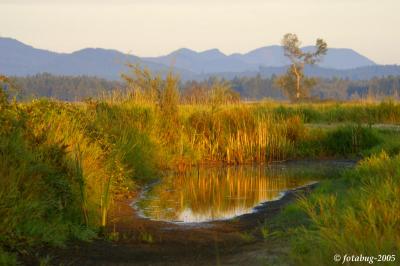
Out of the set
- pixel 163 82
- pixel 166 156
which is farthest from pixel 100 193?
pixel 163 82

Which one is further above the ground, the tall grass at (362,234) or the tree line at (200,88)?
the tree line at (200,88)

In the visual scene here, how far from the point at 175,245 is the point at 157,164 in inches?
350

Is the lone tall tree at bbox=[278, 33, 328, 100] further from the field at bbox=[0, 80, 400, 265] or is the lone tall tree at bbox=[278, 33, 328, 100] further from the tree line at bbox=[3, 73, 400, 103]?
the field at bbox=[0, 80, 400, 265]

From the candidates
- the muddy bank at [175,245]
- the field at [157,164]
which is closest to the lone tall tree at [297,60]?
the field at [157,164]

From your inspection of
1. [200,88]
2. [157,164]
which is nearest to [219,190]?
[157,164]

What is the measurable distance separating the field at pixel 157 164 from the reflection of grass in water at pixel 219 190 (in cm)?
74

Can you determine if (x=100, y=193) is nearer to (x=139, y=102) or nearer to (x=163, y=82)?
(x=139, y=102)

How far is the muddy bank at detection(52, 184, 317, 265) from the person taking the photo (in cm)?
848

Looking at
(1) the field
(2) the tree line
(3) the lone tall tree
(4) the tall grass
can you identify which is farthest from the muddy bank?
(3) the lone tall tree

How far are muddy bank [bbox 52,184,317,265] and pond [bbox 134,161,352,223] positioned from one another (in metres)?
0.76

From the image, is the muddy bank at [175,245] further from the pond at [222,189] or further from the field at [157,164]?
the pond at [222,189]

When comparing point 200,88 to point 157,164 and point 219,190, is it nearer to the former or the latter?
point 157,164

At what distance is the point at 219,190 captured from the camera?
16281 mm

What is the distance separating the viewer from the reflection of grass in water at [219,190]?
13.4m
